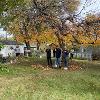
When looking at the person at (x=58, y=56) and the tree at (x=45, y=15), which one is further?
the tree at (x=45, y=15)

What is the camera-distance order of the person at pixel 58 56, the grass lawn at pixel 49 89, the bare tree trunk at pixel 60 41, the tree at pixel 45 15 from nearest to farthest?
the grass lawn at pixel 49 89 → the person at pixel 58 56 → the tree at pixel 45 15 → the bare tree trunk at pixel 60 41

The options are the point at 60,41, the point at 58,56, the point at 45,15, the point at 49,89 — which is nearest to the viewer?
the point at 49,89

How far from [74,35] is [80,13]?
2264 millimetres

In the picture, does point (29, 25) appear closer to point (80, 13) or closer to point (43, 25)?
point (43, 25)

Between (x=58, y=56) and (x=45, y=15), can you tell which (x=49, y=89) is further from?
(x=45, y=15)

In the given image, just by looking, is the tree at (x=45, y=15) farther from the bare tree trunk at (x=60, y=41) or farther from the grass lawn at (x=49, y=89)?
the grass lawn at (x=49, y=89)

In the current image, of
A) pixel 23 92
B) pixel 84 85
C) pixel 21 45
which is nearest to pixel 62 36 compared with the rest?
pixel 84 85

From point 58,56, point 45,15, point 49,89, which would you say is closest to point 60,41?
point 45,15

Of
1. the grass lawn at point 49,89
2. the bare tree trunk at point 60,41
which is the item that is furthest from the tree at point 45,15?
the grass lawn at point 49,89

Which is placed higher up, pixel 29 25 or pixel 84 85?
pixel 29 25

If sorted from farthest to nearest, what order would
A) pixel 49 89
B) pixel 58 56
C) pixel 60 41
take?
pixel 60 41 → pixel 58 56 → pixel 49 89

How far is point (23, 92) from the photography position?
1681 cm

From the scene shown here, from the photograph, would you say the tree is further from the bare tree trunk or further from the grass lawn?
the grass lawn

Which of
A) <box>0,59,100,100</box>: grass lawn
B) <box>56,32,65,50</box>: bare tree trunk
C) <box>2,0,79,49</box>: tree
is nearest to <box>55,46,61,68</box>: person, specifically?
<box>2,0,79,49</box>: tree
